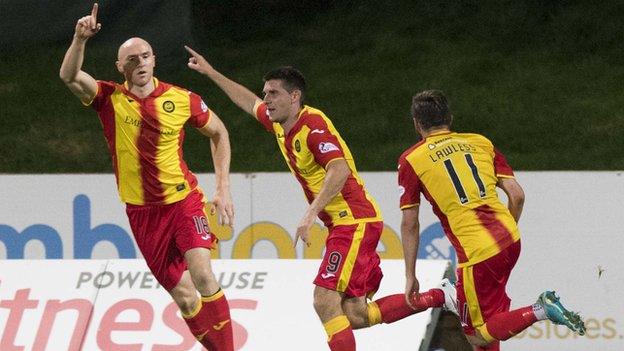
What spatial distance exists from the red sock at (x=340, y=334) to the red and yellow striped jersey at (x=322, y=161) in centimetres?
58

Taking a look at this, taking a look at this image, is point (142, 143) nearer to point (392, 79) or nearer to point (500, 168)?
point (500, 168)

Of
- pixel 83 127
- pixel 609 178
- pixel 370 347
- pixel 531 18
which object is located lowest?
pixel 370 347

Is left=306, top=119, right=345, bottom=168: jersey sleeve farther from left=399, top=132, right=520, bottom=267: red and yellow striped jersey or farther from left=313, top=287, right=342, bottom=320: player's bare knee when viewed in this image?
left=313, top=287, right=342, bottom=320: player's bare knee

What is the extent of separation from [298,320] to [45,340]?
159 centimetres

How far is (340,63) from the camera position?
1598 centimetres

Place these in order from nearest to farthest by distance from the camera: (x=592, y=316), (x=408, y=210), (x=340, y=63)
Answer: (x=408, y=210) → (x=592, y=316) → (x=340, y=63)

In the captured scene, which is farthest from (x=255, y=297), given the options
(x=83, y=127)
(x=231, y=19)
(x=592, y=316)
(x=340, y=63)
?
(x=231, y=19)

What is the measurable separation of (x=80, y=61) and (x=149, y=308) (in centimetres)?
199

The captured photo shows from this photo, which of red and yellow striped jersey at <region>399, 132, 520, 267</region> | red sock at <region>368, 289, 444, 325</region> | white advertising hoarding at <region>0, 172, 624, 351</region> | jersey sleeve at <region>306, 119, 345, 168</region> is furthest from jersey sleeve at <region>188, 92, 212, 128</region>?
white advertising hoarding at <region>0, 172, 624, 351</region>

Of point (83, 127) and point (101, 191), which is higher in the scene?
point (83, 127)

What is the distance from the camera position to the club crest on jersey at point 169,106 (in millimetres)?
8852

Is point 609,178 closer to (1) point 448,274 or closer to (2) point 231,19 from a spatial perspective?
(1) point 448,274

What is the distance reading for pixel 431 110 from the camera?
326 inches

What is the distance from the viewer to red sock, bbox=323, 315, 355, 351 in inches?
334
